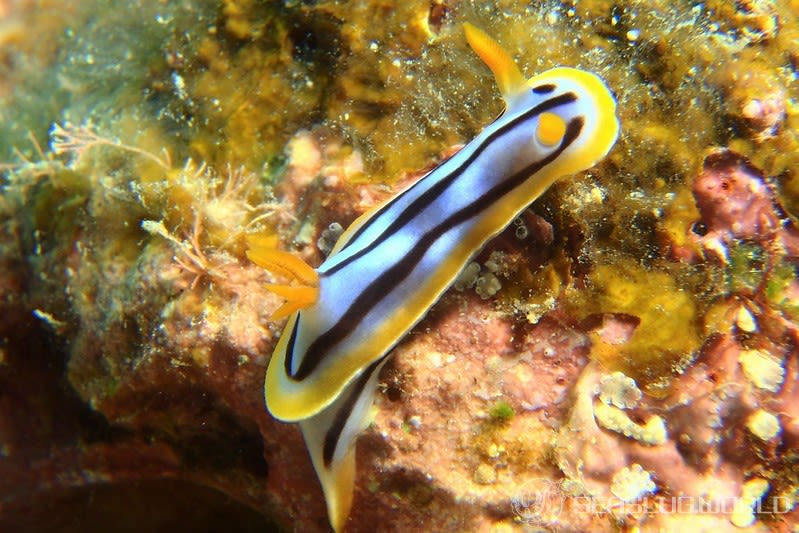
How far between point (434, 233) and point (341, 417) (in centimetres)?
128

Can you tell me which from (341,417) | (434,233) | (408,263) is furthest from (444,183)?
(341,417)

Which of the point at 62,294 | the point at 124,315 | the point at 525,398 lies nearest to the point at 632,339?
the point at 525,398

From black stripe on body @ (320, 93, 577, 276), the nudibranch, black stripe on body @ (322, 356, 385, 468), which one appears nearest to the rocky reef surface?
black stripe on body @ (322, 356, 385, 468)

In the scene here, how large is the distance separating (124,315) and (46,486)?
103 inches

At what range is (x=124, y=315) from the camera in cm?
397

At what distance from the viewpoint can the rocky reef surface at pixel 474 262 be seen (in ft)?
9.45

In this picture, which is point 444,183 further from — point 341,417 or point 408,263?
point 341,417

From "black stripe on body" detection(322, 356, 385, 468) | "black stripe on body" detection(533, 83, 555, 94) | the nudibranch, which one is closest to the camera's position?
the nudibranch

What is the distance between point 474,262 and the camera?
3.13m

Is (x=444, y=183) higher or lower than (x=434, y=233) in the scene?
higher

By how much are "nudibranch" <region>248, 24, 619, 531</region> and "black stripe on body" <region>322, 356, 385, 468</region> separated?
284mm

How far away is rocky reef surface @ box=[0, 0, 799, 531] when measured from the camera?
9.45 feet

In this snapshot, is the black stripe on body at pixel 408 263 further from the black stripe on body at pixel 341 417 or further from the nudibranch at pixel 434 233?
the black stripe on body at pixel 341 417

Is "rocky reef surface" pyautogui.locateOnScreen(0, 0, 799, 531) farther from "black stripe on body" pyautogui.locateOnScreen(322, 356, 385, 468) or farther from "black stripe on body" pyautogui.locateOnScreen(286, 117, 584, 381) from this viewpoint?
"black stripe on body" pyautogui.locateOnScreen(286, 117, 584, 381)
